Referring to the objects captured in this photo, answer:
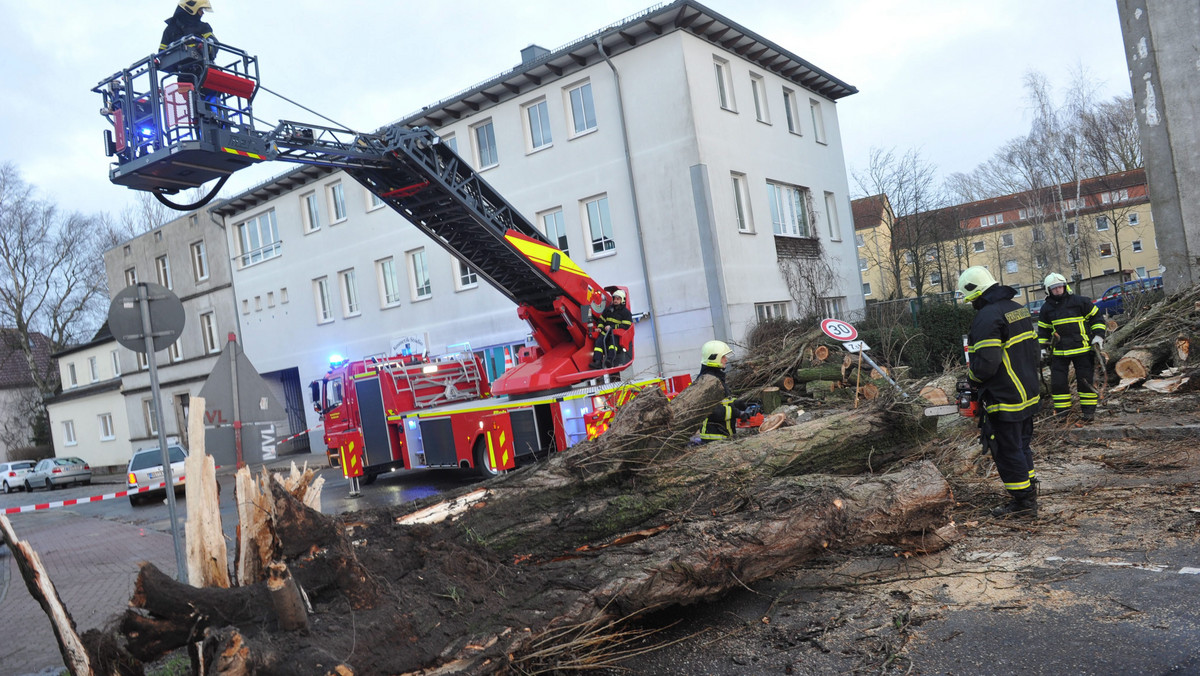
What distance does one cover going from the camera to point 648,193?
17422 millimetres

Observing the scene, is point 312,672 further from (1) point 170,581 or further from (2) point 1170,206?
(2) point 1170,206

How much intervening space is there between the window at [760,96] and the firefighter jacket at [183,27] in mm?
14152

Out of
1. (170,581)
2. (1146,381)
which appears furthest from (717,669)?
(1146,381)

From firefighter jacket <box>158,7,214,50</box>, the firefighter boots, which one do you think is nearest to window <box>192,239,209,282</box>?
firefighter jacket <box>158,7,214,50</box>

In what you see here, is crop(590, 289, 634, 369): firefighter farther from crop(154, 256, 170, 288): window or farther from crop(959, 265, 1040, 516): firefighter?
crop(154, 256, 170, 288): window

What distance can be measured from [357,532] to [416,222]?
21.1ft

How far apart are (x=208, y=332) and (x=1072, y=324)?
98.8ft

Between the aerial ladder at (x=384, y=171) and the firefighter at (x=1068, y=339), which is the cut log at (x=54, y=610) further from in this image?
the firefighter at (x=1068, y=339)

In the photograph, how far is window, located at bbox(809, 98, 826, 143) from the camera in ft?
72.6

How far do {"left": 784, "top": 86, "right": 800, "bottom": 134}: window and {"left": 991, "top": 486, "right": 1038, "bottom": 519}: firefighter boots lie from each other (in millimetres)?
16734

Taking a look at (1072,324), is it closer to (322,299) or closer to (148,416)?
(322,299)

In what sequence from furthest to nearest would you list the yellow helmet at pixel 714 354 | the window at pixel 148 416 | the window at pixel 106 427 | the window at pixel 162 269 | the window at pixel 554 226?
the window at pixel 106 427 → the window at pixel 148 416 → the window at pixel 162 269 → the window at pixel 554 226 → the yellow helmet at pixel 714 354

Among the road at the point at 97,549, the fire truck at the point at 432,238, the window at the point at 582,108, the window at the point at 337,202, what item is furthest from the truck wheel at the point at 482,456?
the window at the point at 337,202

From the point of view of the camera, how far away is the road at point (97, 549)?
252 inches
